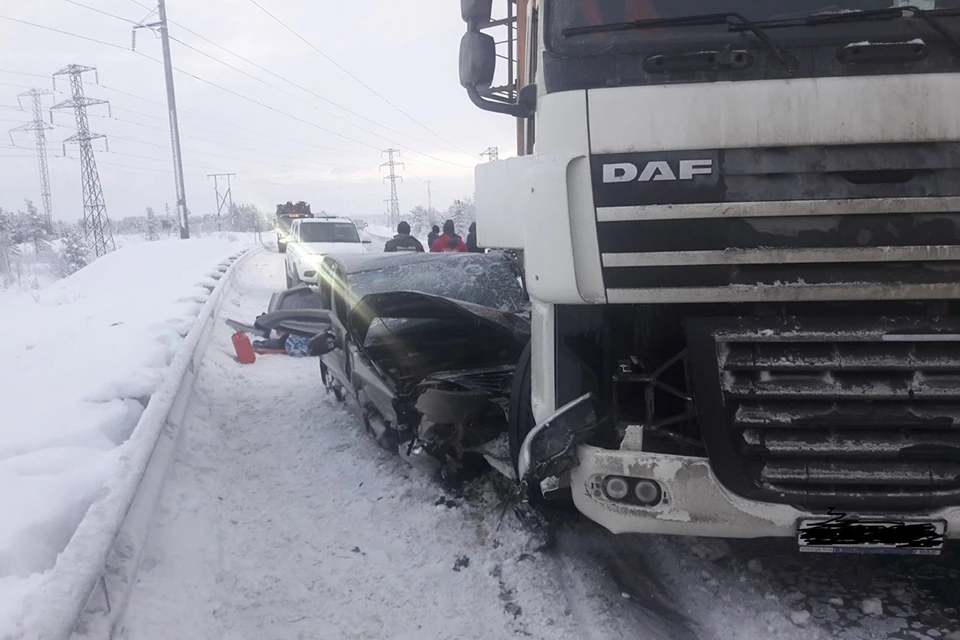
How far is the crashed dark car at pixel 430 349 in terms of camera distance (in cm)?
411

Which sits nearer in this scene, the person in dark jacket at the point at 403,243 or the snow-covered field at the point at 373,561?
the snow-covered field at the point at 373,561

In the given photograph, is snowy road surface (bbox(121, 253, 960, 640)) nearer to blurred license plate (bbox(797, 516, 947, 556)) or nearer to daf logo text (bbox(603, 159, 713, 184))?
blurred license plate (bbox(797, 516, 947, 556))

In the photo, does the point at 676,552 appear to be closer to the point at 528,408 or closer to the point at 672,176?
the point at 528,408

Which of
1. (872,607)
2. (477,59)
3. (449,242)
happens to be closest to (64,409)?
(477,59)

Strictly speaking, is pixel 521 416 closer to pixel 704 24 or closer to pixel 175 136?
pixel 704 24

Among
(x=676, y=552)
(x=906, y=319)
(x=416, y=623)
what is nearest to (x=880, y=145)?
(x=906, y=319)

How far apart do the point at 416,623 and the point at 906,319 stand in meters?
2.38

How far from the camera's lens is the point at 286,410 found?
21.1 ft

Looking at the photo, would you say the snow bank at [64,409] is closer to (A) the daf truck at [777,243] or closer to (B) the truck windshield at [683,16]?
(A) the daf truck at [777,243]

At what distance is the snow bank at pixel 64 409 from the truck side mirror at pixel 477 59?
8.52 ft

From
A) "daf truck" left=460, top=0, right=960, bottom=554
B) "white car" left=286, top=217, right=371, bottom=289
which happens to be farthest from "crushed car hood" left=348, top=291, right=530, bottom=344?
"white car" left=286, top=217, right=371, bottom=289

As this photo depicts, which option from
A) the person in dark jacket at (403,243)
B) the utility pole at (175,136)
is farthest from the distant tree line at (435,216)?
the person in dark jacket at (403,243)

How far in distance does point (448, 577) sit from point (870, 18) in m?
3.07

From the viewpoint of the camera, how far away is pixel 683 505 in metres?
2.66
